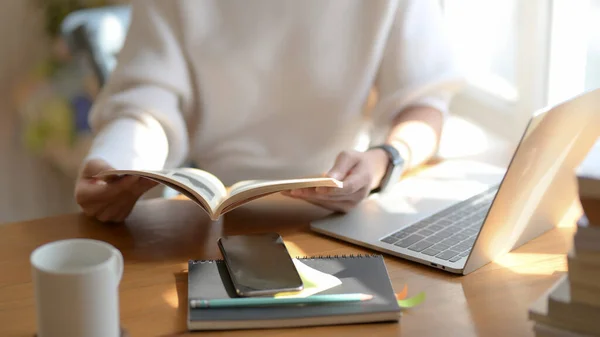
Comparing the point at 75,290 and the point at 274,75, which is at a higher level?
the point at 274,75

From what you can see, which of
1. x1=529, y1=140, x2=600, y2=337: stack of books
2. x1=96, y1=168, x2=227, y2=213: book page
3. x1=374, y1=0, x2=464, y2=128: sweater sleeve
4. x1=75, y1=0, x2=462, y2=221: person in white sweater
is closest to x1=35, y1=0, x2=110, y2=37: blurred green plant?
x1=75, y1=0, x2=462, y2=221: person in white sweater

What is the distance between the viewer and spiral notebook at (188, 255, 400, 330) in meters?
0.76

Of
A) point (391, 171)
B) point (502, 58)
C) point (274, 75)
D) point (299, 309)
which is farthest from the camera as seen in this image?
point (502, 58)

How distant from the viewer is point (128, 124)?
4.06 feet

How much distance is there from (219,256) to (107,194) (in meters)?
0.21

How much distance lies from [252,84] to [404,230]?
509mm

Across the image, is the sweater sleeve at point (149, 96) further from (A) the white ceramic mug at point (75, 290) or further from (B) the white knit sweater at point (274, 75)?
(A) the white ceramic mug at point (75, 290)

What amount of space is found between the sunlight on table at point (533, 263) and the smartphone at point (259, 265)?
265 millimetres

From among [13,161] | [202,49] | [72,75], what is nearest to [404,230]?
[202,49]

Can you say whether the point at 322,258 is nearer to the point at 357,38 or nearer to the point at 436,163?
the point at 436,163

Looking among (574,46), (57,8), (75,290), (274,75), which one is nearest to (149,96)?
(274,75)

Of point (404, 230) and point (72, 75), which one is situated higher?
point (72, 75)

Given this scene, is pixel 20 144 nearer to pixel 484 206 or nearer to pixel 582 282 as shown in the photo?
pixel 484 206

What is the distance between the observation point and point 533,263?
93cm
